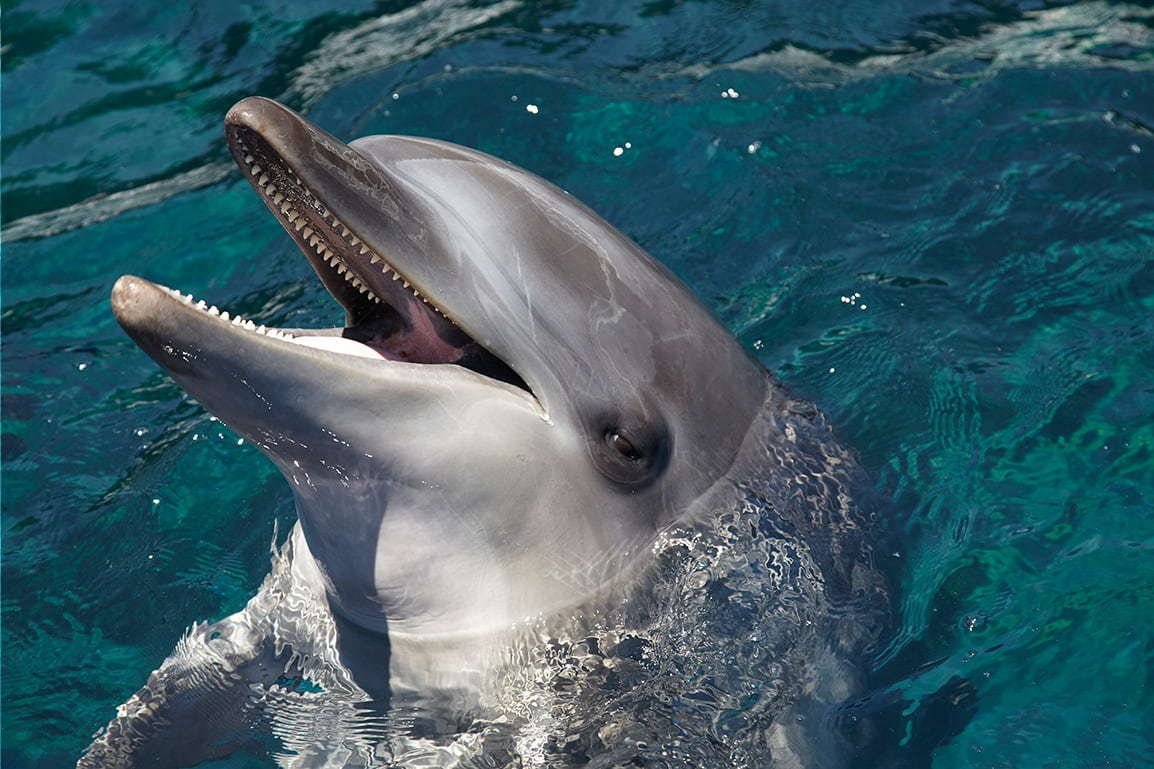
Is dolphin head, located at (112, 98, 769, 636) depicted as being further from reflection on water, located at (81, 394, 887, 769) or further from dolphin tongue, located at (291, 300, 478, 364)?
reflection on water, located at (81, 394, 887, 769)

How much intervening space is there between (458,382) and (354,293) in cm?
55

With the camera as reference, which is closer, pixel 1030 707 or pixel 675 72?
pixel 1030 707

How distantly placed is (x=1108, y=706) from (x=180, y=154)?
713 centimetres

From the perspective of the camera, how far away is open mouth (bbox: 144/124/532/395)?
402 cm

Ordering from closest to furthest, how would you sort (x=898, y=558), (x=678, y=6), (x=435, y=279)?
(x=435, y=279), (x=898, y=558), (x=678, y=6)

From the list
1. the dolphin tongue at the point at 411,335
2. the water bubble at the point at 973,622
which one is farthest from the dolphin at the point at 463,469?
the water bubble at the point at 973,622

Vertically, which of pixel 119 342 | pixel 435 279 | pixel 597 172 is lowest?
pixel 119 342

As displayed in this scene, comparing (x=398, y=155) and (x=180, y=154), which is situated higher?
(x=398, y=155)

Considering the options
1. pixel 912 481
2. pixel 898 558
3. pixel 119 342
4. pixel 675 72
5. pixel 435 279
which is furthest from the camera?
pixel 675 72

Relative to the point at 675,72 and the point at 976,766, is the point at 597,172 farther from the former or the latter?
the point at 976,766

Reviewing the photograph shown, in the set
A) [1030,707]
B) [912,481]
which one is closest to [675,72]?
[912,481]

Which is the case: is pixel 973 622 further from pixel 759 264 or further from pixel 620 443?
pixel 759 264

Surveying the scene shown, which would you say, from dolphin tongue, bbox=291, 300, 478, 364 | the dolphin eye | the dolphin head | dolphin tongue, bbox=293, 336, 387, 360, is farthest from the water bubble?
dolphin tongue, bbox=293, 336, 387, 360

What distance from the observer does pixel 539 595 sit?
15.2ft
